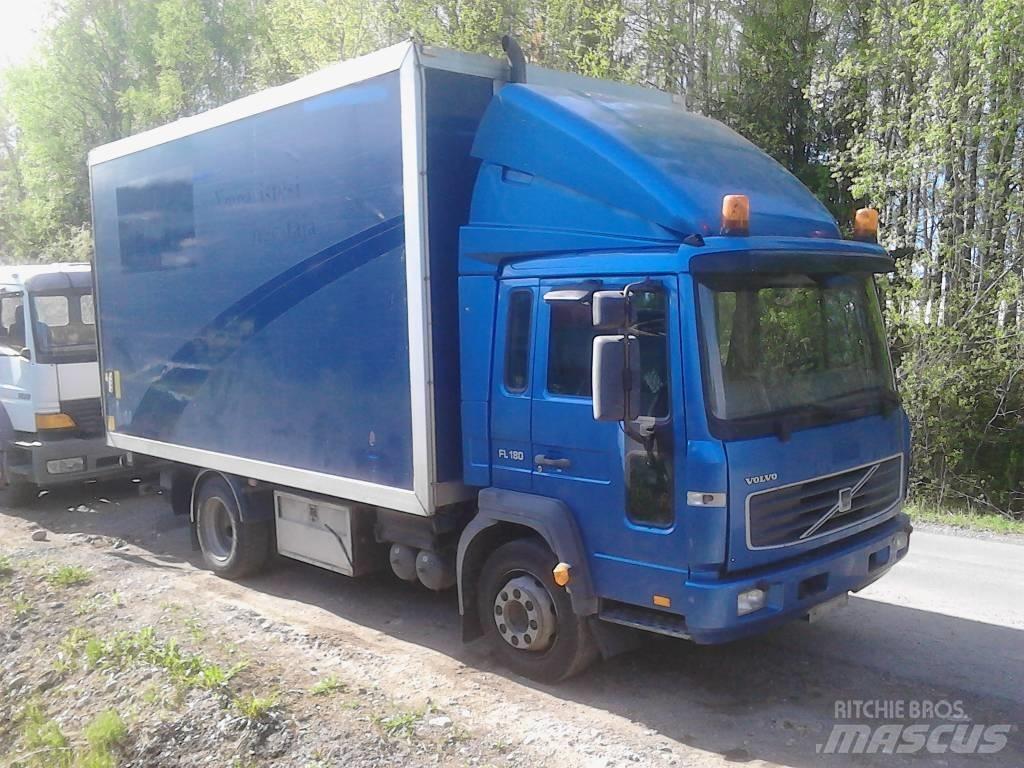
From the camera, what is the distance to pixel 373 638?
6.34 m

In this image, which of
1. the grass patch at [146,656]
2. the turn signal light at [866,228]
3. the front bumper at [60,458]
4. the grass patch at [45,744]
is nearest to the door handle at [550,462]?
the grass patch at [146,656]

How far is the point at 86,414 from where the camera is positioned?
34.6ft

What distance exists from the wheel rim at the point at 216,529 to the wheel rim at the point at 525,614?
3.39 metres

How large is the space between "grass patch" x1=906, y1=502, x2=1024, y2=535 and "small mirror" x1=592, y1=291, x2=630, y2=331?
6670mm

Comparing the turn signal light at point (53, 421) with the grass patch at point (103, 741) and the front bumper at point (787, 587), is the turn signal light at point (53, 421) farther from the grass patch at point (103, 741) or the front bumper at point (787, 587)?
the front bumper at point (787, 587)

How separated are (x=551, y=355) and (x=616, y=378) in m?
0.70

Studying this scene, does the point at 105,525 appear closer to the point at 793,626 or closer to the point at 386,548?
the point at 386,548

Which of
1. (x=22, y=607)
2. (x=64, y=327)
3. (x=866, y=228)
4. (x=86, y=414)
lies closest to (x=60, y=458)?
(x=86, y=414)

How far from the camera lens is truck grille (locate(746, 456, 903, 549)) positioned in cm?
462

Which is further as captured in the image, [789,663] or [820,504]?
[789,663]

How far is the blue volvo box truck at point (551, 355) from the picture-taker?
182 inches

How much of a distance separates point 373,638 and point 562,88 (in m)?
3.84

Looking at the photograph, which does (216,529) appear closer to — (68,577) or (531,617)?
(68,577)

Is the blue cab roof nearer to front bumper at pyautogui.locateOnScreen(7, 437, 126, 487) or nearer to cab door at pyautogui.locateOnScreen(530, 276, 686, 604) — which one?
Result: cab door at pyautogui.locateOnScreen(530, 276, 686, 604)
